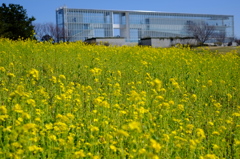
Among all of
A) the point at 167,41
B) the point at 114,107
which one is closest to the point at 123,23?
the point at 167,41

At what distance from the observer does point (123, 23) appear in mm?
78562

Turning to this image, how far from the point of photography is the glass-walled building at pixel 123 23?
71062 millimetres

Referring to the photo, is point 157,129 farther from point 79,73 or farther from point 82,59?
point 82,59

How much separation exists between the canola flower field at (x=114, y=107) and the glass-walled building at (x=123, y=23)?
56226mm

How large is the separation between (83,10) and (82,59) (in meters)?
65.3

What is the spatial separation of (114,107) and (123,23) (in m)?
75.4

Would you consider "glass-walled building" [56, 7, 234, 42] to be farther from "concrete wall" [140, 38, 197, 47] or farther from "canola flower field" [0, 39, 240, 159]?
"canola flower field" [0, 39, 240, 159]

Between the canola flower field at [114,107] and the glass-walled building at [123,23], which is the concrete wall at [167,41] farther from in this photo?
the glass-walled building at [123,23]

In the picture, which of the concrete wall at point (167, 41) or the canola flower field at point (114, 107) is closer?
the canola flower field at point (114, 107)

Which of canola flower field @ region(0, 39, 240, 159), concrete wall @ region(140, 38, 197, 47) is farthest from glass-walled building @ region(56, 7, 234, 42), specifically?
canola flower field @ region(0, 39, 240, 159)

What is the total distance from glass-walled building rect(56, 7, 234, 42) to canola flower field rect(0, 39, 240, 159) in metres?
56.2

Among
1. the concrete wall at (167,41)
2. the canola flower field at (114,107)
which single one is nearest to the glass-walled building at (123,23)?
the concrete wall at (167,41)

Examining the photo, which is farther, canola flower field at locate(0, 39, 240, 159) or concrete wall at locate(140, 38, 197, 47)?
concrete wall at locate(140, 38, 197, 47)

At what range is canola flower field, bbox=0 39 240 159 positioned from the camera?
9.56 ft
